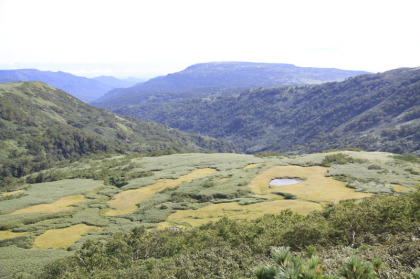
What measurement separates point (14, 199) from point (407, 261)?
78.5 m

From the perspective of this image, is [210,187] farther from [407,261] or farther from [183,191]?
[407,261]

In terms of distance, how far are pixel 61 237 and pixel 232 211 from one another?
2763 cm

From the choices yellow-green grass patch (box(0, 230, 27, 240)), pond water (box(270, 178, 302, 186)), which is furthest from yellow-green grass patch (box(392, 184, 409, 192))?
yellow-green grass patch (box(0, 230, 27, 240))

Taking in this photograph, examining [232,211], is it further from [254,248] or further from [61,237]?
[61,237]

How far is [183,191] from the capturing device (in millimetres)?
61625

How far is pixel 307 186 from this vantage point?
185ft

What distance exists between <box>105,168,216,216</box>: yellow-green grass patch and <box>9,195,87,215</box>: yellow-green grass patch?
8716 mm

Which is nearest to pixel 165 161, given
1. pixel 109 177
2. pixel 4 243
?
pixel 109 177

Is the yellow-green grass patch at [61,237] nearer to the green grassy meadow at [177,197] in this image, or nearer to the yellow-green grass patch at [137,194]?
the green grassy meadow at [177,197]

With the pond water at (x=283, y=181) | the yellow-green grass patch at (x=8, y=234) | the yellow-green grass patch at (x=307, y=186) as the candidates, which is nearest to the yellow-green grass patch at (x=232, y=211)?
the yellow-green grass patch at (x=307, y=186)

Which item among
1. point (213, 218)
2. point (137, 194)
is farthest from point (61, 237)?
point (213, 218)

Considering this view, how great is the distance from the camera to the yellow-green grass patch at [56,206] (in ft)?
195

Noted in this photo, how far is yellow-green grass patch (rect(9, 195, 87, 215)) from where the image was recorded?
5931cm

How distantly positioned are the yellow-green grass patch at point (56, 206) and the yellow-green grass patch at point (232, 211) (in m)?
27.2
